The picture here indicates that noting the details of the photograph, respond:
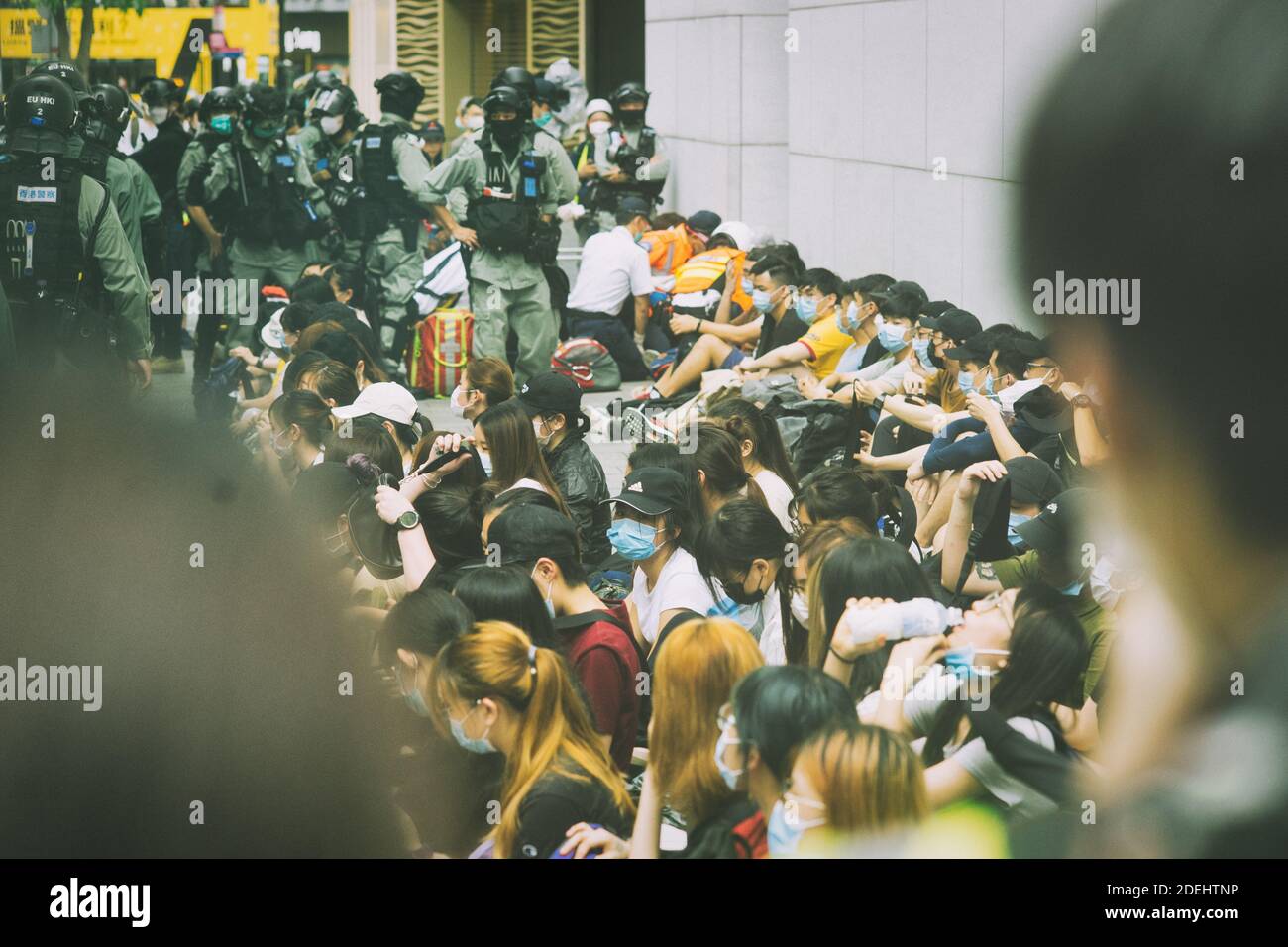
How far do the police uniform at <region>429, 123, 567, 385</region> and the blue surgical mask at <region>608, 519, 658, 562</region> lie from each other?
627 centimetres

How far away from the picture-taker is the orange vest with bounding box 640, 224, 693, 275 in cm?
1377

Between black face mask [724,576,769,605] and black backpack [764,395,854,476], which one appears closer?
black face mask [724,576,769,605]

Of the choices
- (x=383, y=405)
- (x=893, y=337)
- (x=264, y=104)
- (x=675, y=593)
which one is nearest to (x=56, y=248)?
(x=383, y=405)

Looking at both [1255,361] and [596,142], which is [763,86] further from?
[1255,361]

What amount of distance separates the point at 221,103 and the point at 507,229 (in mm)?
2545

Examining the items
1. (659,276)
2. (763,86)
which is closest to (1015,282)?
(659,276)

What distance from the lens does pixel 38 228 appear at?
Result: 7.93 metres

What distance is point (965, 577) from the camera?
218 inches

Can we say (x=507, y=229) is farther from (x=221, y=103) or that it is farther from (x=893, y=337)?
(x=893, y=337)

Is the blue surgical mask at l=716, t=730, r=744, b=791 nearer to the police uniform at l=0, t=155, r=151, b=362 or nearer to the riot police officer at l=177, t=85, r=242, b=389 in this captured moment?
the police uniform at l=0, t=155, r=151, b=362

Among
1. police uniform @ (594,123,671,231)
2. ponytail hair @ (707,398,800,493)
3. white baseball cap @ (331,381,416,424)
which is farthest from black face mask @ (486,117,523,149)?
ponytail hair @ (707,398,800,493)

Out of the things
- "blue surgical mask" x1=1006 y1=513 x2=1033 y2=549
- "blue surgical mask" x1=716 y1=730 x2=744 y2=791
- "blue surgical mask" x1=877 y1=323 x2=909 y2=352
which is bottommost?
"blue surgical mask" x1=716 y1=730 x2=744 y2=791

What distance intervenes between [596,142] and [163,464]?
10.8 m

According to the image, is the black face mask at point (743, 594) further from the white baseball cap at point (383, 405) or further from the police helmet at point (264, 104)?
the police helmet at point (264, 104)
